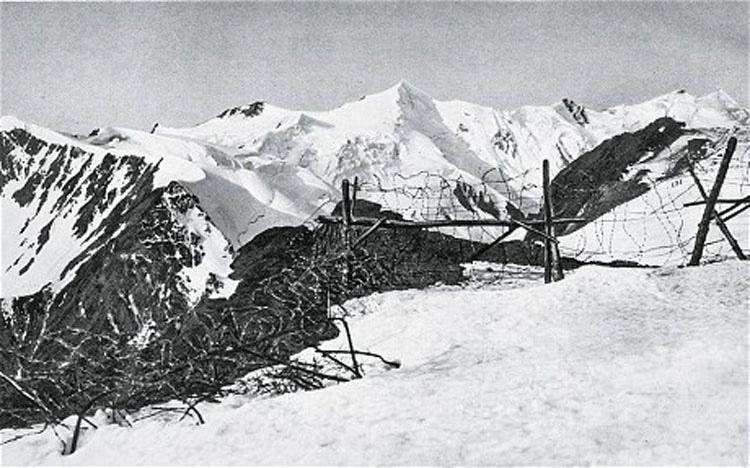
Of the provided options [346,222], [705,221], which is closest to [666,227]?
[705,221]

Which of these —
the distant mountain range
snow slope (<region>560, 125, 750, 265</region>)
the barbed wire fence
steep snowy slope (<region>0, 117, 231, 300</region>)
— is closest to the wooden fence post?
the barbed wire fence

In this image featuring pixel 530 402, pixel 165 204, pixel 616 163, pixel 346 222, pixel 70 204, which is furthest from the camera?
pixel 70 204

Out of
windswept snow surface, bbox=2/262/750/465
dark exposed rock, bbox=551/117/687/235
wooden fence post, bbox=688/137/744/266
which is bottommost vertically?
windswept snow surface, bbox=2/262/750/465

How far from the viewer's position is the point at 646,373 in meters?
2.88

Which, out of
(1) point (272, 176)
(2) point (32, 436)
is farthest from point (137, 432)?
(1) point (272, 176)

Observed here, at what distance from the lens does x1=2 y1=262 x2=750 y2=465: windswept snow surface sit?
2428 millimetres

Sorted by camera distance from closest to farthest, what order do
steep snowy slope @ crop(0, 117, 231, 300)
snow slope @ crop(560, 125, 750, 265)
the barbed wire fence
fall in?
the barbed wire fence, snow slope @ crop(560, 125, 750, 265), steep snowy slope @ crop(0, 117, 231, 300)

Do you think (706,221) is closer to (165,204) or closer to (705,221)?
(705,221)

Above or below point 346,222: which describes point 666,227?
below

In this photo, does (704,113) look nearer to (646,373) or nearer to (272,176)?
(272,176)

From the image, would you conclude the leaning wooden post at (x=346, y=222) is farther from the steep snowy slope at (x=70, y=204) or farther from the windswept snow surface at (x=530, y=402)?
the steep snowy slope at (x=70, y=204)

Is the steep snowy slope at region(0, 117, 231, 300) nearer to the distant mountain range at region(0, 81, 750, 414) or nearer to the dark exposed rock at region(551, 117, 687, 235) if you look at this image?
the distant mountain range at region(0, 81, 750, 414)

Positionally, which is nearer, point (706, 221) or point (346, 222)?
point (706, 221)

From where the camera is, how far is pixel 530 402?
111 inches
